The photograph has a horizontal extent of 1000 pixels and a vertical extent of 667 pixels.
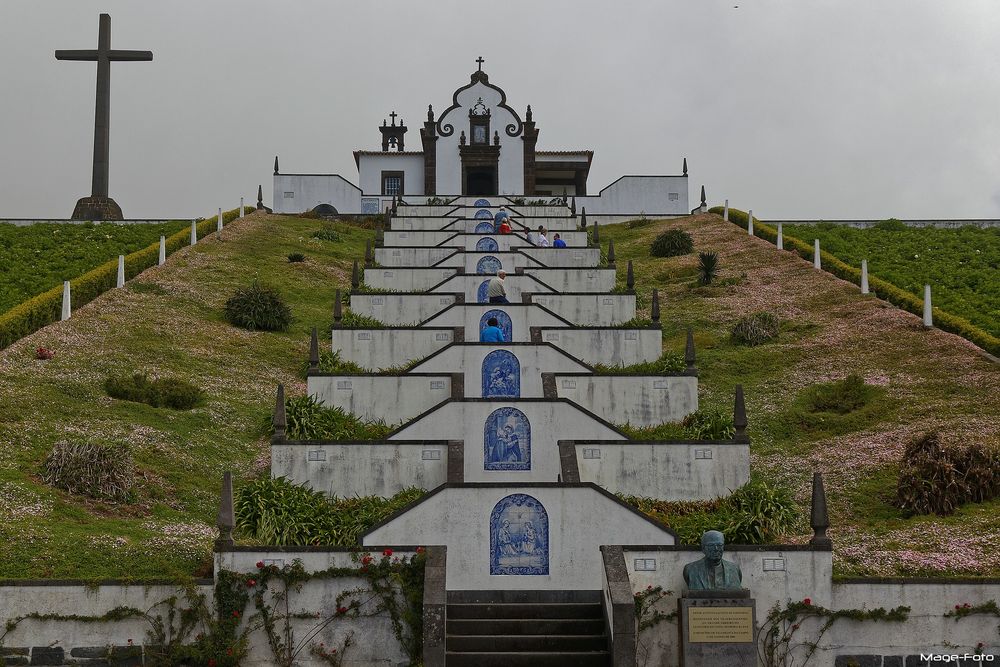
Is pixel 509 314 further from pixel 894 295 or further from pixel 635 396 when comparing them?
pixel 894 295

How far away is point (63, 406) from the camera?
2339 centimetres

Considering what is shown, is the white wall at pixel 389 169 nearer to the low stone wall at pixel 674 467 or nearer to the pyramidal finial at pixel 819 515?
the low stone wall at pixel 674 467

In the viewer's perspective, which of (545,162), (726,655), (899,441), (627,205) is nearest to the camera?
(726,655)

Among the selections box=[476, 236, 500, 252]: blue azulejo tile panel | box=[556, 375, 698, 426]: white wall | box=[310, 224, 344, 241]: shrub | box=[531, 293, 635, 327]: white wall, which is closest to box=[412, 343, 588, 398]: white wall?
box=[556, 375, 698, 426]: white wall

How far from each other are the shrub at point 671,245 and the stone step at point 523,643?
95.2ft

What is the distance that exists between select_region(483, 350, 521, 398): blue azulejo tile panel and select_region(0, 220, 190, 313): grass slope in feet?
51.3

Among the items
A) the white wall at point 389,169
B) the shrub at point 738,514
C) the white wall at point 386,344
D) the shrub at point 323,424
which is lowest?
the shrub at point 738,514

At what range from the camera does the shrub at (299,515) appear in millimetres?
17484

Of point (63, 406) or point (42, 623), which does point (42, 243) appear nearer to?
point (63, 406)

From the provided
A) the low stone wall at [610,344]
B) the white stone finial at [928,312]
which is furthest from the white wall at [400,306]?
the white stone finial at [928,312]

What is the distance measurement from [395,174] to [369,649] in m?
43.9

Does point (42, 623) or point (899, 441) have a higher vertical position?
point (899, 441)

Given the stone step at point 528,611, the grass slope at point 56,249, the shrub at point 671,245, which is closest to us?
the stone step at point 528,611

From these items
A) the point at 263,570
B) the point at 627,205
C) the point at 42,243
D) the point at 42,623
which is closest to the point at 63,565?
the point at 42,623
